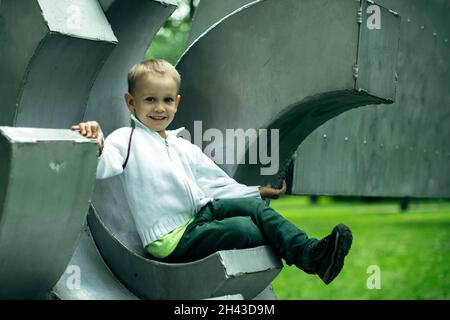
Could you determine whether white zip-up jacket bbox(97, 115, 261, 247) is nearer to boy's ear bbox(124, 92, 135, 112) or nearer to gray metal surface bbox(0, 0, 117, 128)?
boy's ear bbox(124, 92, 135, 112)

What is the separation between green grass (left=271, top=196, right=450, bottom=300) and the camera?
395 inches

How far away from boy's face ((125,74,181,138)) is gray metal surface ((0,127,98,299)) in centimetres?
53

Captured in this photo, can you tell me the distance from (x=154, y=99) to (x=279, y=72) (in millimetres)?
667

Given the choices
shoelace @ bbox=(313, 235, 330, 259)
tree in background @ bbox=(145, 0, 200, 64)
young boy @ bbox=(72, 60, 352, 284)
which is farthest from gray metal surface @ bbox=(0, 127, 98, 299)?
tree in background @ bbox=(145, 0, 200, 64)

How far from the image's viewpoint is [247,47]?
166 inches

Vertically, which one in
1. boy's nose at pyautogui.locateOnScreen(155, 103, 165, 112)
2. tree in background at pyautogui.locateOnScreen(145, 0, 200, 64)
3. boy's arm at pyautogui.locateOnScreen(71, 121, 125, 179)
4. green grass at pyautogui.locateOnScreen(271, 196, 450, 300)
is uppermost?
tree in background at pyautogui.locateOnScreen(145, 0, 200, 64)

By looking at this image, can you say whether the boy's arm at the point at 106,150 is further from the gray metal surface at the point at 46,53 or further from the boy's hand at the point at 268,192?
the boy's hand at the point at 268,192

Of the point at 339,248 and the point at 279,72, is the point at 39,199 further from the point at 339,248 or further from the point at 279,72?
the point at 279,72

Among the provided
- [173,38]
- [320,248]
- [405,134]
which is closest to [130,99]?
[320,248]

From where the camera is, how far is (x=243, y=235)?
144 inches

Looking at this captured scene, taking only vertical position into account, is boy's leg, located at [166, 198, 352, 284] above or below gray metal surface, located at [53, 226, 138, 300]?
above

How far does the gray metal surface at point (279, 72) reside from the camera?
383cm

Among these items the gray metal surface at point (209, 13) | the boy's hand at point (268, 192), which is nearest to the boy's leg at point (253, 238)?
the boy's hand at point (268, 192)

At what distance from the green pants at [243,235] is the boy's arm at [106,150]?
421 millimetres
